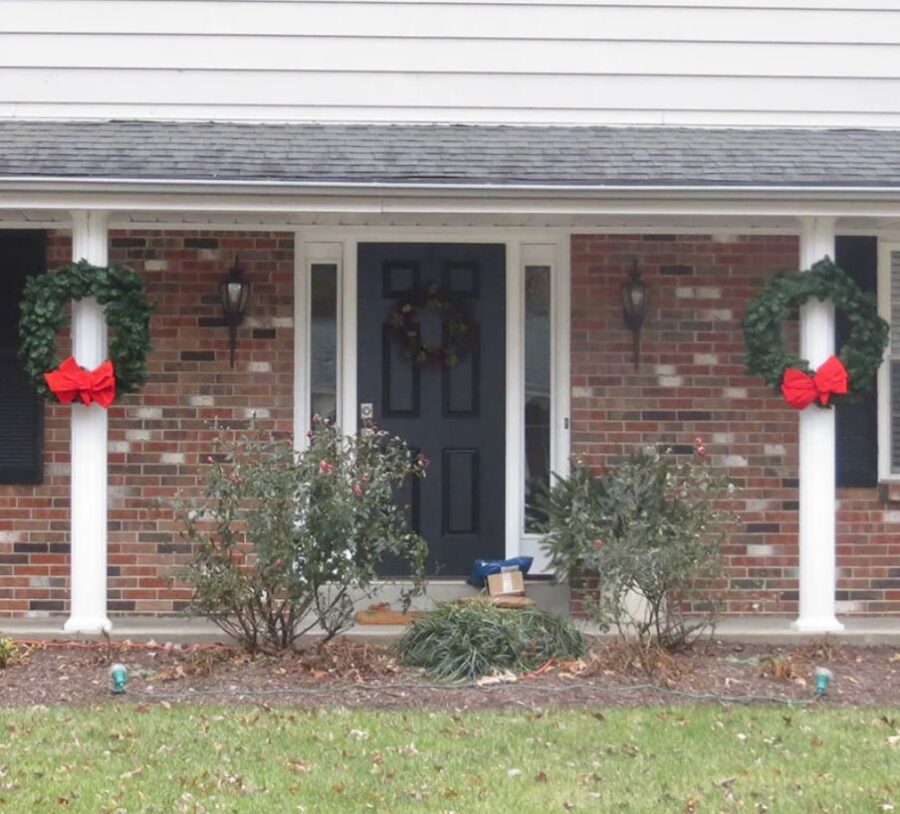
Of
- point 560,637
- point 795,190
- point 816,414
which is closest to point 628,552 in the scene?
point 560,637

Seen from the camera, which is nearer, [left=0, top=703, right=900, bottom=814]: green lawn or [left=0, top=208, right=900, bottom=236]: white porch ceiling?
[left=0, top=703, right=900, bottom=814]: green lawn

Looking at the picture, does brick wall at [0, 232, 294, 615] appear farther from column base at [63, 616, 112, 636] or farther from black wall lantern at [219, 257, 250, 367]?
column base at [63, 616, 112, 636]

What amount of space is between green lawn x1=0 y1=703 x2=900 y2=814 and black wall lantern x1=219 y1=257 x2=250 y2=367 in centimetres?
301

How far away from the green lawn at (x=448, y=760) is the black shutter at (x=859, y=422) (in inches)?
103

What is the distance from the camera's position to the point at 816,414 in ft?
27.8

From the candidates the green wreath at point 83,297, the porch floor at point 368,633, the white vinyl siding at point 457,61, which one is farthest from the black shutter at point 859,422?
the green wreath at point 83,297

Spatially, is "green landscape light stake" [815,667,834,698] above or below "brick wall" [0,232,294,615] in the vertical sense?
below

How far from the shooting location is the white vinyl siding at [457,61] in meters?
9.29

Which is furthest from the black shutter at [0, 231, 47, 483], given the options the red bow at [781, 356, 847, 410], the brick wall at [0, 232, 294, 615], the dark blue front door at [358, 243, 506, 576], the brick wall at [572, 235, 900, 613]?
the red bow at [781, 356, 847, 410]

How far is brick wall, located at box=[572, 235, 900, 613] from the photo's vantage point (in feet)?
30.6

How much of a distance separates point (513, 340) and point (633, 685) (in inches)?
113

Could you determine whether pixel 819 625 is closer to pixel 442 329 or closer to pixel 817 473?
pixel 817 473

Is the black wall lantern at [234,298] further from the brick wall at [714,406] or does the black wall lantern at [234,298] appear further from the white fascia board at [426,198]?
the brick wall at [714,406]

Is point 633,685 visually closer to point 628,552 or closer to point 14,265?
point 628,552
